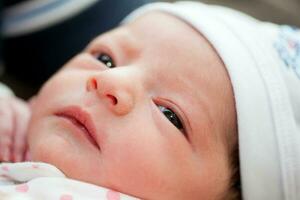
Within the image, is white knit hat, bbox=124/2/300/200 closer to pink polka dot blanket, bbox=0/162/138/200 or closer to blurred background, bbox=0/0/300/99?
pink polka dot blanket, bbox=0/162/138/200

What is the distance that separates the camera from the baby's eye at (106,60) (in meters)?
0.88

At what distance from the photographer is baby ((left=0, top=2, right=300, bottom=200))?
2.46 feet

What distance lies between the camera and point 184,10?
0.90 metres

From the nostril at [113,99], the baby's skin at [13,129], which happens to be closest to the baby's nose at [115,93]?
the nostril at [113,99]

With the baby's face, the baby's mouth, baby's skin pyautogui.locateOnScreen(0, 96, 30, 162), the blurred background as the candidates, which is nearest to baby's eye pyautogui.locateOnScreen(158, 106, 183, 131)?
the baby's face

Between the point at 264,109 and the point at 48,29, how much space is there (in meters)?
0.58

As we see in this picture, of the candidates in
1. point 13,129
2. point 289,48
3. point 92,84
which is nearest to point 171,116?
point 92,84

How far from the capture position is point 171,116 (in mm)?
792

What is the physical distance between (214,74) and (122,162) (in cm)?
20

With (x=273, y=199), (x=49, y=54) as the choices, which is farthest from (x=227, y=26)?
(x=49, y=54)

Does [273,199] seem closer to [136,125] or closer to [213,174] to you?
[213,174]

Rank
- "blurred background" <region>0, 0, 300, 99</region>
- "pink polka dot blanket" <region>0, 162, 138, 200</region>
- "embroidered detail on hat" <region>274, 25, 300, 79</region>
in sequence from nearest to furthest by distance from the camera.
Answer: "pink polka dot blanket" <region>0, 162, 138, 200</region>, "embroidered detail on hat" <region>274, 25, 300, 79</region>, "blurred background" <region>0, 0, 300, 99</region>

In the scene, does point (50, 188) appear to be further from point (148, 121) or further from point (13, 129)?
point (13, 129)

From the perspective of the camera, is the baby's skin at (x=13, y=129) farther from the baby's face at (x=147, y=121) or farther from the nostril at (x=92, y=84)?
the nostril at (x=92, y=84)
